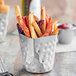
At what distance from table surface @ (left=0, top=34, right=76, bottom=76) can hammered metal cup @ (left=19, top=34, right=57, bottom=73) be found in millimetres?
31

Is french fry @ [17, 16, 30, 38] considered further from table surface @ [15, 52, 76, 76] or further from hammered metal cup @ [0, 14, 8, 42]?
hammered metal cup @ [0, 14, 8, 42]

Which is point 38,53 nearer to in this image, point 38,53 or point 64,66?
point 38,53

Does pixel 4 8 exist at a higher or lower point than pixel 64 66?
higher

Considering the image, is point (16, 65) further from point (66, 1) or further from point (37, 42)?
point (66, 1)

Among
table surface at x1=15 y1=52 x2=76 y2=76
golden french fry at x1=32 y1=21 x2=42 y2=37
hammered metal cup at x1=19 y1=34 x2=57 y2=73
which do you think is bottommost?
table surface at x1=15 y1=52 x2=76 y2=76

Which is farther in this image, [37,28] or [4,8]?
[4,8]

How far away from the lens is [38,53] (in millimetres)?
697

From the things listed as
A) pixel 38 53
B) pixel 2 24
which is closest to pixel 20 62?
pixel 38 53

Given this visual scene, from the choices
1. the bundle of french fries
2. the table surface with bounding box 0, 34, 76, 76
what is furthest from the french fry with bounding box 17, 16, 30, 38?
the table surface with bounding box 0, 34, 76, 76

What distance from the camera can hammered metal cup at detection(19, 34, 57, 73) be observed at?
2.27ft

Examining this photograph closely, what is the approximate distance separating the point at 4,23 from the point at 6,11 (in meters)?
0.07

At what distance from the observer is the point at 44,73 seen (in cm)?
73

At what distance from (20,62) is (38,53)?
0.16 m

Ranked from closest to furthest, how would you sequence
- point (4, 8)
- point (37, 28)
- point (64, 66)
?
point (37, 28)
point (64, 66)
point (4, 8)
